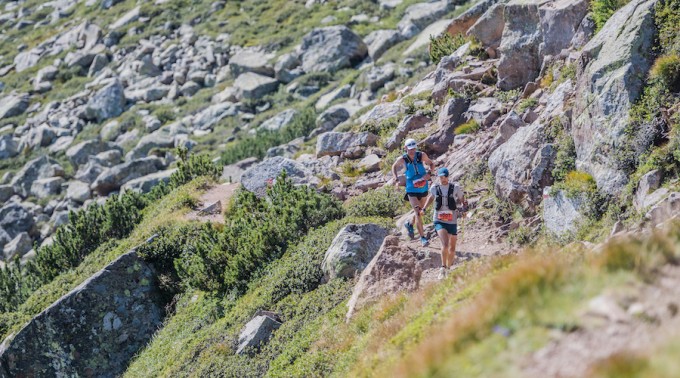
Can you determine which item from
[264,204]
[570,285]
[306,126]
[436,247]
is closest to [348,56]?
[306,126]

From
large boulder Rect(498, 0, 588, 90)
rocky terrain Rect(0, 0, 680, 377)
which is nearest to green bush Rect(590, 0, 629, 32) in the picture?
rocky terrain Rect(0, 0, 680, 377)

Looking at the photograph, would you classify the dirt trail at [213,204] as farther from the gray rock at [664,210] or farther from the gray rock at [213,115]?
the gray rock at [213,115]

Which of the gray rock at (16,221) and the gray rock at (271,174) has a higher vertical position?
the gray rock at (271,174)

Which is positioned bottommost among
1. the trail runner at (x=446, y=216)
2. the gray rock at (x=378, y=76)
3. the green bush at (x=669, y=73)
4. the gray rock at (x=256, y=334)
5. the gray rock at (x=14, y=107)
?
the gray rock at (x=14, y=107)

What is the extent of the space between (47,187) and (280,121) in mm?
Answer: 15022

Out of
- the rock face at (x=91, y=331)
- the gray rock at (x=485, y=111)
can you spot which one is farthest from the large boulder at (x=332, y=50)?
the rock face at (x=91, y=331)

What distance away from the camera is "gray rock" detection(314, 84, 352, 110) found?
123ft

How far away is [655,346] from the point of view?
484cm

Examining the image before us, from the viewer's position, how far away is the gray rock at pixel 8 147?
49656 mm

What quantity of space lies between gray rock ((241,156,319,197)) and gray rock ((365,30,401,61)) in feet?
67.8

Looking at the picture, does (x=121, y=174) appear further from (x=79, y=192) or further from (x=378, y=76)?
(x=378, y=76)

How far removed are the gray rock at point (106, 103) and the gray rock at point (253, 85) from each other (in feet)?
34.2

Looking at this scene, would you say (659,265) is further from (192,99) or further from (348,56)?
(192,99)

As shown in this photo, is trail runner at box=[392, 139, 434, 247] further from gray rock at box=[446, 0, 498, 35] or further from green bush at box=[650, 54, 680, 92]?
gray rock at box=[446, 0, 498, 35]
